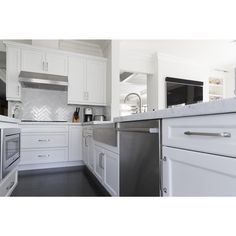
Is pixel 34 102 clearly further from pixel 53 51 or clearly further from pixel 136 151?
pixel 136 151

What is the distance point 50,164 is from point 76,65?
1905 millimetres

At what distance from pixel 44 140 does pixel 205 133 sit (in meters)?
2.68

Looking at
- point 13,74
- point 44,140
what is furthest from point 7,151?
point 13,74

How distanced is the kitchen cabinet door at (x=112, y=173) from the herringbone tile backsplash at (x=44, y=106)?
203 cm

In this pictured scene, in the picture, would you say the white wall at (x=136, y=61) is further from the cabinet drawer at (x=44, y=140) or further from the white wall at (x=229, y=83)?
the white wall at (x=229, y=83)

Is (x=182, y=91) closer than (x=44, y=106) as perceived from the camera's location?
No

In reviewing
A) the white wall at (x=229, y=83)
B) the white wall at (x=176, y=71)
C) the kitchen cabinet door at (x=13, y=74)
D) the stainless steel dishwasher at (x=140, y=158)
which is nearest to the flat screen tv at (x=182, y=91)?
the white wall at (x=176, y=71)

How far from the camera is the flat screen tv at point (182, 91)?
399cm

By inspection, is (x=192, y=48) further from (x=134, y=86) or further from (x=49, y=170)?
(x=49, y=170)

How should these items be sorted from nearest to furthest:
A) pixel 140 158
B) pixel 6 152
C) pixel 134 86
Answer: pixel 140 158 → pixel 6 152 → pixel 134 86

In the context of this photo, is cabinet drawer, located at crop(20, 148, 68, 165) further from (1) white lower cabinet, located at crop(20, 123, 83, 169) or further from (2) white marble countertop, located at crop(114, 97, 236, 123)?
(2) white marble countertop, located at crop(114, 97, 236, 123)

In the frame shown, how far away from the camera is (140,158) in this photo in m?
1.11
